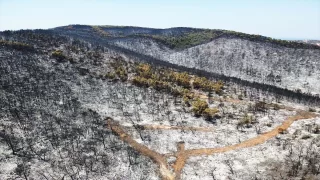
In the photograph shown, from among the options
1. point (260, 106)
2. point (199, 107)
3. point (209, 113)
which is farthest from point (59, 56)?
point (260, 106)

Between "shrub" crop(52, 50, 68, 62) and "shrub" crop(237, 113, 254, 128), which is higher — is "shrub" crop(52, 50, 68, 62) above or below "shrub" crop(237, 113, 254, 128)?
above

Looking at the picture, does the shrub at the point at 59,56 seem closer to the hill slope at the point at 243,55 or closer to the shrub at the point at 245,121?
the hill slope at the point at 243,55

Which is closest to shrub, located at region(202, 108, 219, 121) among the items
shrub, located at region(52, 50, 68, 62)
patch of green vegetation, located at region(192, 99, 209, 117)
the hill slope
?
patch of green vegetation, located at region(192, 99, 209, 117)

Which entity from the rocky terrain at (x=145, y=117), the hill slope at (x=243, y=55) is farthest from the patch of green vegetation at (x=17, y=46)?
the hill slope at (x=243, y=55)

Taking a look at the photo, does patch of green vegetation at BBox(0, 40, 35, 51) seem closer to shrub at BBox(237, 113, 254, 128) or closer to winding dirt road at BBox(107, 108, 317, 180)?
winding dirt road at BBox(107, 108, 317, 180)

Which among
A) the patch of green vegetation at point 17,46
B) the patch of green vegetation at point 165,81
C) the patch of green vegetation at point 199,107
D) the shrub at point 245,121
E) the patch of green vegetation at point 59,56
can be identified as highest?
the patch of green vegetation at point 17,46

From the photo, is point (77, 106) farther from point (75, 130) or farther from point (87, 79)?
point (87, 79)

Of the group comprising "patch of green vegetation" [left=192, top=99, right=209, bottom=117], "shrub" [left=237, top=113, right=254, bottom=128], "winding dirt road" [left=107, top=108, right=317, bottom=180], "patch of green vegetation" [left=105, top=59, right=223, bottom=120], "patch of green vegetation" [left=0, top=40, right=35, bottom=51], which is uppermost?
"patch of green vegetation" [left=0, top=40, right=35, bottom=51]

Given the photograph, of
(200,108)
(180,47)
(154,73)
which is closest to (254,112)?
(200,108)

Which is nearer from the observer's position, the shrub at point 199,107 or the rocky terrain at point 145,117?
the rocky terrain at point 145,117
